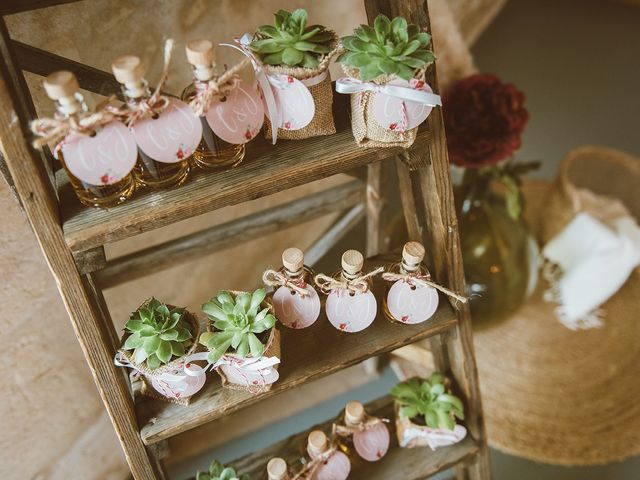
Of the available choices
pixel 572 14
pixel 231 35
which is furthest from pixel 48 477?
pixel 572 14

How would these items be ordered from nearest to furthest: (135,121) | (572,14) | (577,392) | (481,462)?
(135,121), (481,462), (577,392), (572,14)

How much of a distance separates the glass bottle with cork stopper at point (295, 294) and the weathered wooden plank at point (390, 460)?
350 millimetres

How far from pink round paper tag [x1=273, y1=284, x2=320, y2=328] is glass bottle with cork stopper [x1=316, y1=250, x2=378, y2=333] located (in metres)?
0.02

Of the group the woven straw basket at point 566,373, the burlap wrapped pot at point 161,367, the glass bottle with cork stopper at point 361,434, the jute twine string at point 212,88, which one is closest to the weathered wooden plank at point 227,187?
the jute twine string at point 212,88

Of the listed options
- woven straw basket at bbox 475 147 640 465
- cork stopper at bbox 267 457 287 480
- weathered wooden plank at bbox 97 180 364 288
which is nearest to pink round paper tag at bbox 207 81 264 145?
weathered wooden plank at bbox 97 180 364 288

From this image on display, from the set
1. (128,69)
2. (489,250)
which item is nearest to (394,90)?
(128,69)

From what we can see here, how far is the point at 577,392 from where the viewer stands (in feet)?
6.12

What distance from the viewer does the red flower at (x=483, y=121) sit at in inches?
56.3

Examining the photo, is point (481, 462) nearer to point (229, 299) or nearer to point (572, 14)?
point (229, 299)

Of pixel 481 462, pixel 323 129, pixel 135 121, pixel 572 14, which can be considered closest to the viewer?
pixel 135 121

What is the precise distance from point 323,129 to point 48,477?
1128mm

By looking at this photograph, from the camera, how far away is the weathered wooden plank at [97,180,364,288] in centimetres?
137

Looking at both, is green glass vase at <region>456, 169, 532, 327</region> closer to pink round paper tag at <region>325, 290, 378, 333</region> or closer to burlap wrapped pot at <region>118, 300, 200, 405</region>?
pink round paper tag at <region>325, 290, 378, 333</region>

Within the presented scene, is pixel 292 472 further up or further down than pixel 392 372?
further up
